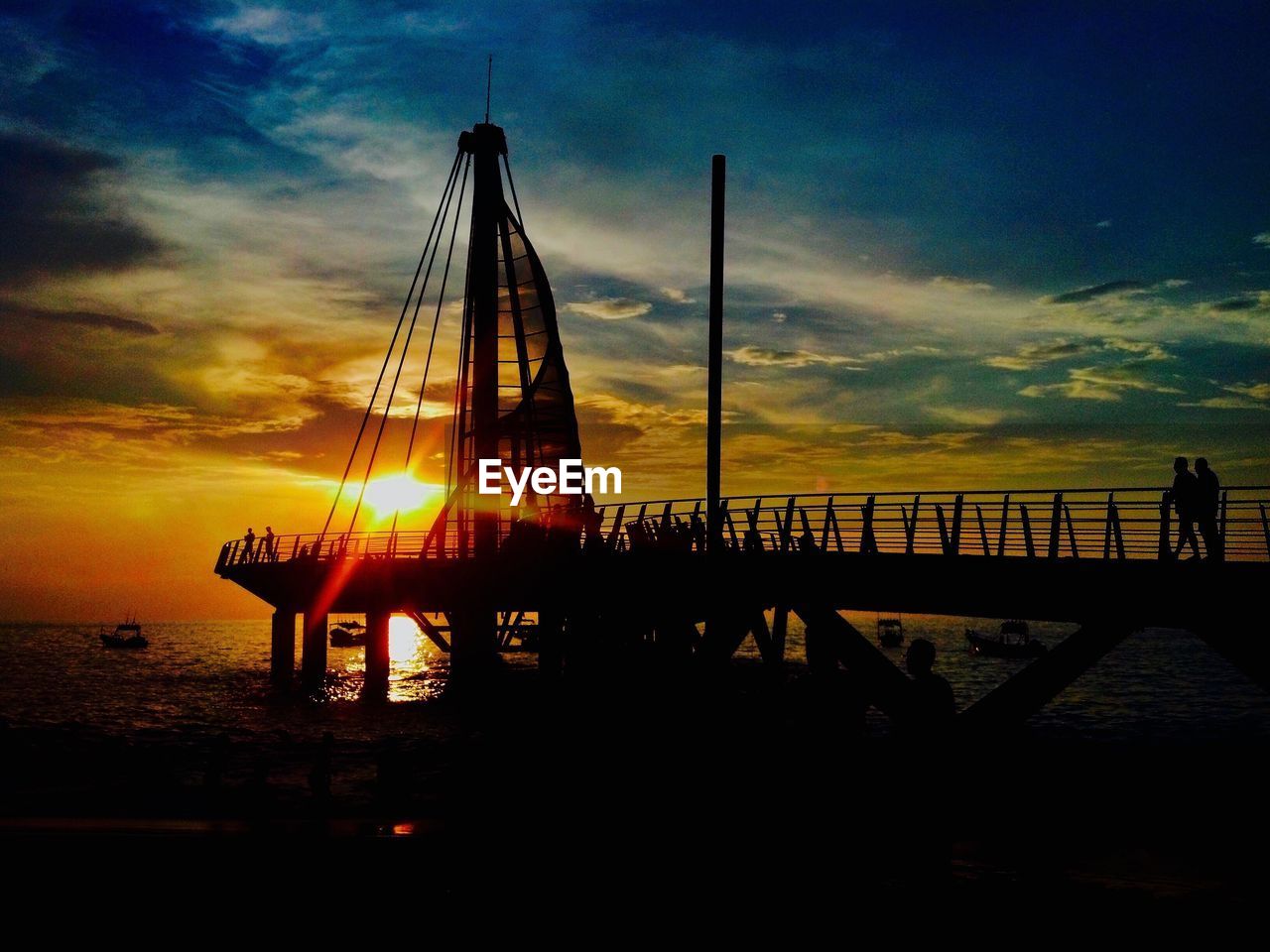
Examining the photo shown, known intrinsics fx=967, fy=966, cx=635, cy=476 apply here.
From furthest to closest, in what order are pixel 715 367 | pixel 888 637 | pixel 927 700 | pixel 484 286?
pixel 888 637, pixel 484 286, pixel 715 367, pixel 927 700

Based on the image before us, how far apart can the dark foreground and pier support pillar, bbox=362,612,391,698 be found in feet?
58.9

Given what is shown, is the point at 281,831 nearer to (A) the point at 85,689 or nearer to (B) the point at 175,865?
(B) the point at 175,865

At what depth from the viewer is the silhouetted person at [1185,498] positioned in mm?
15891

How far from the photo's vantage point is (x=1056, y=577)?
15.2m

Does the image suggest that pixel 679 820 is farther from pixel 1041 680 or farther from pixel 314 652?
pixel 314 652

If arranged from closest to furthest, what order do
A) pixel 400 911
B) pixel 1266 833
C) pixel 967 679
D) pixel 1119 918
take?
pixel 400 911
pixel 1119 918
pixel 1266 833
pixel 967 679

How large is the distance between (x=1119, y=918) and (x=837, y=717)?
716 cm

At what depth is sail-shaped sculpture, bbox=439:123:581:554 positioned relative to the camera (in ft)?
127

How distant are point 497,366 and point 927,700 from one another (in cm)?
2808

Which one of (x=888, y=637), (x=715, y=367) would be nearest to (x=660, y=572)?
(x=715, y=367)

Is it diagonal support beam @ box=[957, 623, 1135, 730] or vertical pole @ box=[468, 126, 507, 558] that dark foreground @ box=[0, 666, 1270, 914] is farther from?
vertical pole @ box=[468, 126, 507, 558]

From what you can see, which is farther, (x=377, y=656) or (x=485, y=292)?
(x=377, y=656)

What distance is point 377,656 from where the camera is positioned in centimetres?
4559

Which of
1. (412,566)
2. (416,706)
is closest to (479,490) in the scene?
(412,566)
